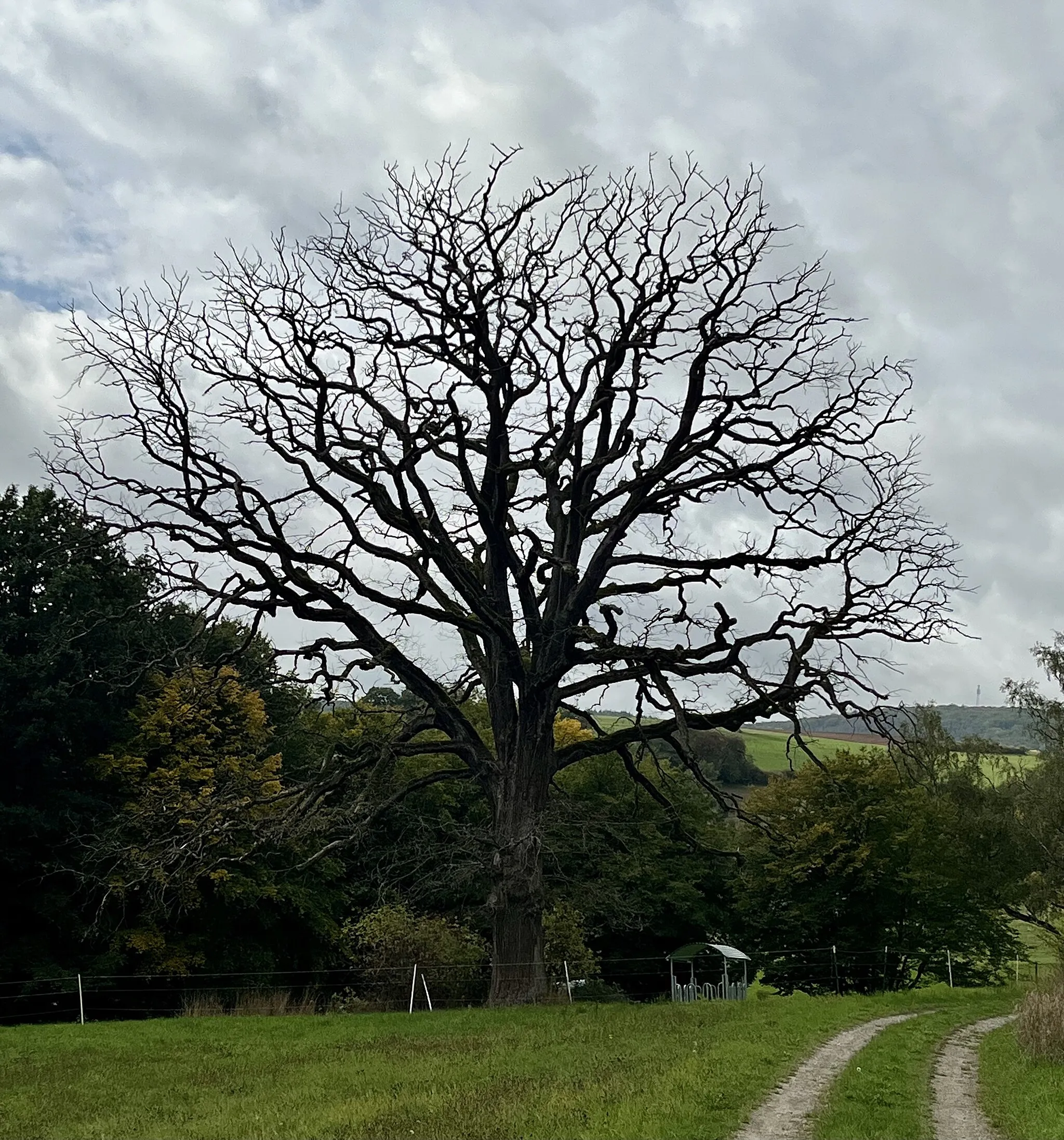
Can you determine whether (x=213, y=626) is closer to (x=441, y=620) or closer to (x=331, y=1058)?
(x=441, y=620)

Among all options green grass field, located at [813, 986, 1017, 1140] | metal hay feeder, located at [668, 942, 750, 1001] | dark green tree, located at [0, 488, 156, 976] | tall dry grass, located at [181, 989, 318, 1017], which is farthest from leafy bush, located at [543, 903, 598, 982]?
dark green tree, located at [0, 488, 156, 976]

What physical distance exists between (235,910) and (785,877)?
19415 mm

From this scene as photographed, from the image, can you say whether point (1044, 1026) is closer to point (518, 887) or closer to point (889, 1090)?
point (889, 1090)

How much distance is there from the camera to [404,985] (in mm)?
23844

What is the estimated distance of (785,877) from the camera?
40969mm

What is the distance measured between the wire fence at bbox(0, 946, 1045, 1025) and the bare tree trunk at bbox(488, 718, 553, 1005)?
1428 millimetres

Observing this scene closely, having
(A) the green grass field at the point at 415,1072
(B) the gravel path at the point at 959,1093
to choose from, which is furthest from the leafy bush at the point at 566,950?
(B) the gravel path at the point at 959,1093

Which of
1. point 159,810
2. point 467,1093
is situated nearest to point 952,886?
point 159,810

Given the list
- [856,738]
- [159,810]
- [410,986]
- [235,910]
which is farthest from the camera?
[856,738]

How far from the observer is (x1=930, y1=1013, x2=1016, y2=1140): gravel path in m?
9.66

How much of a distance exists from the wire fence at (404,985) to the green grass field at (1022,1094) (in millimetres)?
5331

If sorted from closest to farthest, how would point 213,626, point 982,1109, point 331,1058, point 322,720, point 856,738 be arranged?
point 982,1109 → point 331,1058 → point 213,626 → point 322,720 → point 856,738

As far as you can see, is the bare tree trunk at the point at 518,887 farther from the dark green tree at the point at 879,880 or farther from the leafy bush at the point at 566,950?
the dark green tree at the point at 879,880

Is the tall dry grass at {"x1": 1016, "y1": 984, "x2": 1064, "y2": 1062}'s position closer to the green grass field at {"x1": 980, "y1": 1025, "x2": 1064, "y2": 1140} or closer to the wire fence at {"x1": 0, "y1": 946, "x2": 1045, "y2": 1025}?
the green grass field at {"x1": 980, "y1": 1025, "x2": 1064, "y2": 1140}
